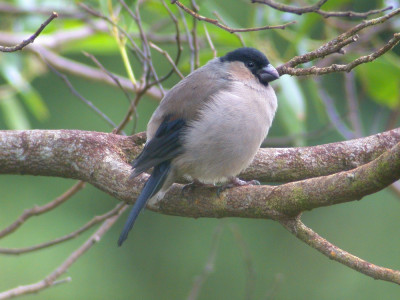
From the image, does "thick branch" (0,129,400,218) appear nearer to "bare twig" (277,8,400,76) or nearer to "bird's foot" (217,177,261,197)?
"bird's foot" (217,177,261,197)

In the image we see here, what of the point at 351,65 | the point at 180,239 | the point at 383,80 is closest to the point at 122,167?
the point at 351,65

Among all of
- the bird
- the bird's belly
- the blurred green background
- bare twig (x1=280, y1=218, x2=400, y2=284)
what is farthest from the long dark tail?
the blurred green background

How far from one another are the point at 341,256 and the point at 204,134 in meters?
0.94

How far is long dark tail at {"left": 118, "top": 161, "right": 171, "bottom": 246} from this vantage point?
2504 millimetres

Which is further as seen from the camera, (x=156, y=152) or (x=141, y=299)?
(x=141, y=299)

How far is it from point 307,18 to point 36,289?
78.5 inches

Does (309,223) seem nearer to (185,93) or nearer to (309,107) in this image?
(309,107)

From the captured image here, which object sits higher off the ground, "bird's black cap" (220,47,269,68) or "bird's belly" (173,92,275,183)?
"bird's black cap" (220,47,269,68)

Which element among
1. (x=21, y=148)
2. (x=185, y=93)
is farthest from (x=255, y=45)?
(x=21, y=148)

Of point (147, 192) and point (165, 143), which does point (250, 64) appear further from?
point (147, 192)

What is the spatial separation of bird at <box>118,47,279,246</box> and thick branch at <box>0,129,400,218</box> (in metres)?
0.11

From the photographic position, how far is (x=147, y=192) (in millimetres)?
2559

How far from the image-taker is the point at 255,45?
3.81m

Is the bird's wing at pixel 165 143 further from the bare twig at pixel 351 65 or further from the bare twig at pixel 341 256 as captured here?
the bare twig at pixel 341 256
